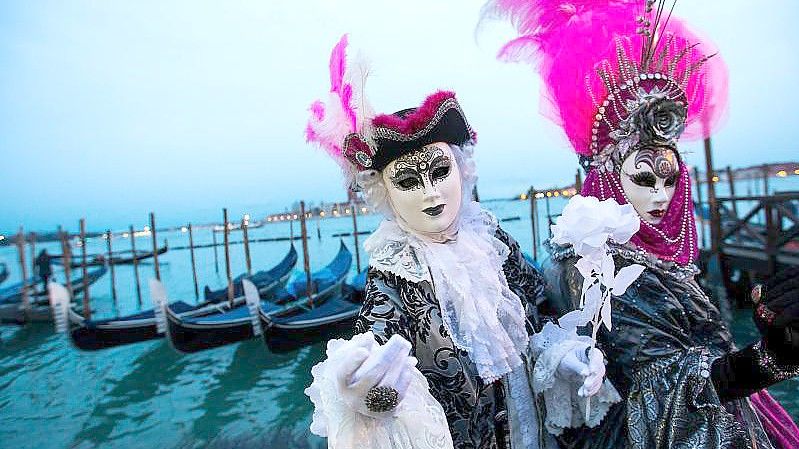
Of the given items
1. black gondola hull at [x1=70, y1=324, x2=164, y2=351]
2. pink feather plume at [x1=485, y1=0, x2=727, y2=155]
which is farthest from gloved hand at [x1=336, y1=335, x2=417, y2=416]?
black gondola hull at [x1=70, y1=324, x2=164, y2=351]

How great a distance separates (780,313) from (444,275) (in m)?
0.76

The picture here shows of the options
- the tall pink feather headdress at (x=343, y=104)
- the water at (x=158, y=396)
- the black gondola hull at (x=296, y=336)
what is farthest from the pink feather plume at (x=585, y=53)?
the black gondola hull at (x=296, y=336)

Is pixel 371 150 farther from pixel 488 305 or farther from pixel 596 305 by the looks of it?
pixel 596 305

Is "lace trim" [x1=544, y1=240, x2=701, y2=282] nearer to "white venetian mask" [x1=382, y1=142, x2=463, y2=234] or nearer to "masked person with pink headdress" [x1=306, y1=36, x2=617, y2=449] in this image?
"masked person with pink headdress" [x1=306, y1=36, x2=617, y2=449]

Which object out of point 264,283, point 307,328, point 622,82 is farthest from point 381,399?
point 264,283

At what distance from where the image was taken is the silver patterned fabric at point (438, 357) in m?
1.20

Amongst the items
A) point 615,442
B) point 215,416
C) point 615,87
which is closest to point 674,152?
point 615,87

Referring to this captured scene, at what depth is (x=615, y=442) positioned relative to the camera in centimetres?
133

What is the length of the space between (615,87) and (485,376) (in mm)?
975

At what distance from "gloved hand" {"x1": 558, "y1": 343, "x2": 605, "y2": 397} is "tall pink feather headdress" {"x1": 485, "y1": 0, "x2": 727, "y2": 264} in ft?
1.36

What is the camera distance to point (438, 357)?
1205 millimetres

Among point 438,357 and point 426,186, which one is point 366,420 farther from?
point 426,186

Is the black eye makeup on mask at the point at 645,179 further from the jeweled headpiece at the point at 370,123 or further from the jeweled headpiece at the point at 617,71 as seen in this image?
the jeweled headpiece at the point at 370,123

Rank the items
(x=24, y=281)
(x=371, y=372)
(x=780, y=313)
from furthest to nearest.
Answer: (x=24, y=281), (x=780, y=313), (x=371, y=372)
